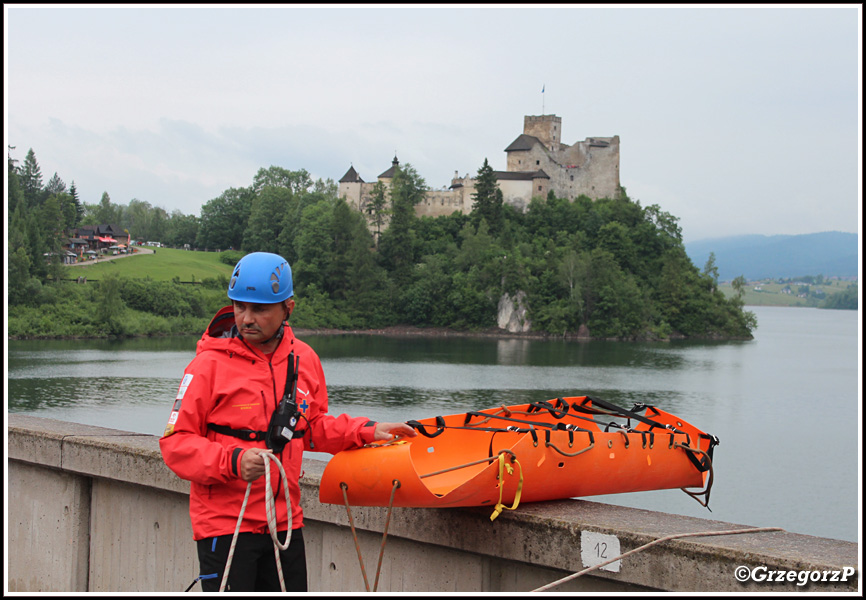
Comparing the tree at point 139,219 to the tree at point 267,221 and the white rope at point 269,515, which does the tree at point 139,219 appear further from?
the white rope at point 269,515

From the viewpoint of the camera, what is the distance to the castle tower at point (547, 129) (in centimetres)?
9288

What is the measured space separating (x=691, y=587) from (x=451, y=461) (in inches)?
43.7

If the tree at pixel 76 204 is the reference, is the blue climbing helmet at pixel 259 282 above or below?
below

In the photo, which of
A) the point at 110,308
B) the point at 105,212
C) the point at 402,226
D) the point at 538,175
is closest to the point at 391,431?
the point at 110,308

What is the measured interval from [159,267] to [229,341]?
83586 mm

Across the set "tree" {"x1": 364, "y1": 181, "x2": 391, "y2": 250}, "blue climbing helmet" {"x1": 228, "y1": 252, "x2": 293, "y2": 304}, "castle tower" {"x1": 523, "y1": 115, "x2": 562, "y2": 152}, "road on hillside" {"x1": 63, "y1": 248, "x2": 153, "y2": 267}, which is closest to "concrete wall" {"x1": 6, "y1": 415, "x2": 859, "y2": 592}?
"blue climbing helmet" {"x1": 228, "y1": 252, "x2": 293, "y2": 304}

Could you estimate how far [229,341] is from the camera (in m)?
2.57

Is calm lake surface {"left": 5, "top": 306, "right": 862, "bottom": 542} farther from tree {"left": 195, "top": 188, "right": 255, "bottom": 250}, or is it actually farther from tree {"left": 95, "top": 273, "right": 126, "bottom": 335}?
tree {"left": 195, "top": 188, "right": 255, "bottom": 250}

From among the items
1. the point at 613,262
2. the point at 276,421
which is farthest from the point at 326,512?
the point at 613,262

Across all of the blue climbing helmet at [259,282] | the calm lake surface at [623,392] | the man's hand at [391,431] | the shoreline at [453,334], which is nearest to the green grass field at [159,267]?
the shoreline at [453,334]

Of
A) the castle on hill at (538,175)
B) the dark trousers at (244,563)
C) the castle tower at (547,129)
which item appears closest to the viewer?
the dark trousers at (244,563)

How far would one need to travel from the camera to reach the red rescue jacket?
2.43 meters

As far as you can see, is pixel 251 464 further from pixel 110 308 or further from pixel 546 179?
pixel 546 179

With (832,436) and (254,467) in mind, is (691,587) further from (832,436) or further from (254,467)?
(832,436)
